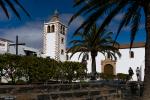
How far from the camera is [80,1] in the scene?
Result: 1533 cm

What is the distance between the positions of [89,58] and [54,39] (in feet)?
25.2

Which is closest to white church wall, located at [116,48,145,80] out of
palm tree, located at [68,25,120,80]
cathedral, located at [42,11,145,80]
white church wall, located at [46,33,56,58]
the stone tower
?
cathedral, located at [42,11,145,80]

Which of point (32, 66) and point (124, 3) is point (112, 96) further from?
point (32, 66)

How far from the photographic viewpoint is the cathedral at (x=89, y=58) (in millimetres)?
57531

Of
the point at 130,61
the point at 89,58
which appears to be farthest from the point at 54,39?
the point at 130,61

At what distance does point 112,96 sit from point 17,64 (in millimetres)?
7486

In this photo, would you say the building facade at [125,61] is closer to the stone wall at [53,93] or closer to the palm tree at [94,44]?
the palm tree at [94,44]

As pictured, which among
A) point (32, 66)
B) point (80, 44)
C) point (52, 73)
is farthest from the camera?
point (80, 44)

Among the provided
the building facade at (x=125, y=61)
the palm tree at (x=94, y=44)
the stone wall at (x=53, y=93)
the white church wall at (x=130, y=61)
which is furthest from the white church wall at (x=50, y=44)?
the stone wall at (x=53, y=93)

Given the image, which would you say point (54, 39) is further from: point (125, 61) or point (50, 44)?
point (125, 61)

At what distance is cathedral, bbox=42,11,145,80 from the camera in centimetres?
5753

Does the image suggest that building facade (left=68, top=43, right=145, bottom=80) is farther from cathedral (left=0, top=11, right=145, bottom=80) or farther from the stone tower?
the stone tower

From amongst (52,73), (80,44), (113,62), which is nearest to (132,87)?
(52,73)

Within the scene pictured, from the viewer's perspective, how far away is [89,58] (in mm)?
60812
